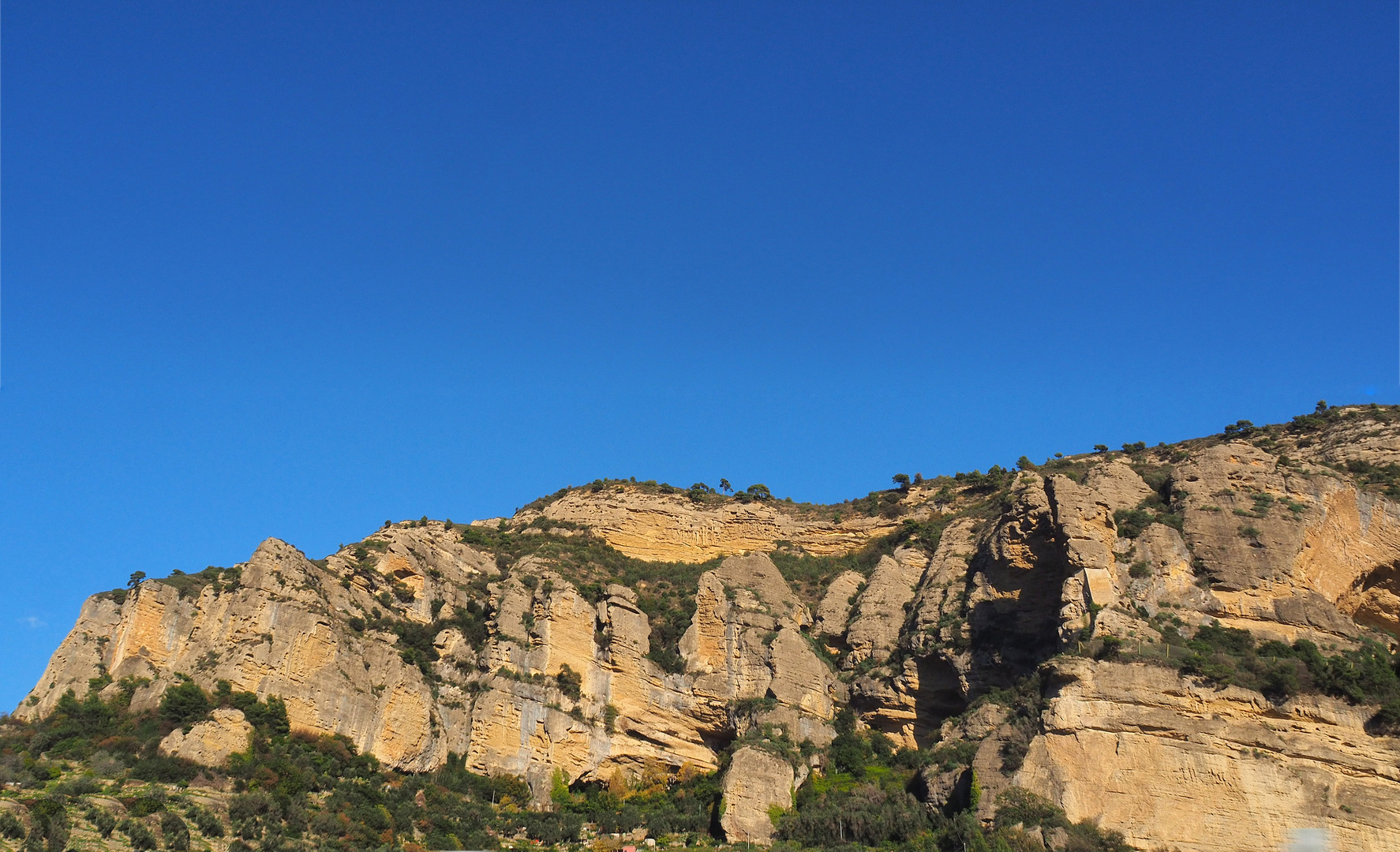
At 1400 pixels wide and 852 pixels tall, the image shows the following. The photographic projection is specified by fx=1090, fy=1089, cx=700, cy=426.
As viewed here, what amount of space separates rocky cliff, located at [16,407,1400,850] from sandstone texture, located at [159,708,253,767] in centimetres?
16

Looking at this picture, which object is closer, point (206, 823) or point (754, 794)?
point (206, 823)

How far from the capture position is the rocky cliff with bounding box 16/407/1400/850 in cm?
4512

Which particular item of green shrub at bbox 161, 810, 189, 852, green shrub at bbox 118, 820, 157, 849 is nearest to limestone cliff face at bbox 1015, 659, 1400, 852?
green shrub at bbox 161, 810, 189, 852

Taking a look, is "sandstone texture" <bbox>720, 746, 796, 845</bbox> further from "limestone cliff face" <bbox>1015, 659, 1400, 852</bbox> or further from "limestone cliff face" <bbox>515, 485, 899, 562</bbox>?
"limestone cliff face" <bbox>515, 485, 899, 562</bbox>

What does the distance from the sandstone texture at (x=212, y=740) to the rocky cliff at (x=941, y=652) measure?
0.16 metres

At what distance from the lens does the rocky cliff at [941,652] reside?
45.1 meters

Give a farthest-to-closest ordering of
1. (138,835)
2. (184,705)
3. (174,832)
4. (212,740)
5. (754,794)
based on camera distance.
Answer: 1. (754,794)
2. (184,705)
3. (212,740)
4. (174,832)
5. (138,835)

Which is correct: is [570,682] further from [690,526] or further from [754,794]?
[690,526]

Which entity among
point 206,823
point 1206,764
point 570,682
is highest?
point 570,682

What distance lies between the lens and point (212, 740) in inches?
1810

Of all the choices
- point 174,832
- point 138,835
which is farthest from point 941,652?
point 138,835

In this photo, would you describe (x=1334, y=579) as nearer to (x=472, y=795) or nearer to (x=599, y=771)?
(x=599, y=771)

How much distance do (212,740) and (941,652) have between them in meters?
36.2

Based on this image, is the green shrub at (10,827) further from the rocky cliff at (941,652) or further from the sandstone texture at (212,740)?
the rocky cliff at (941,652)
